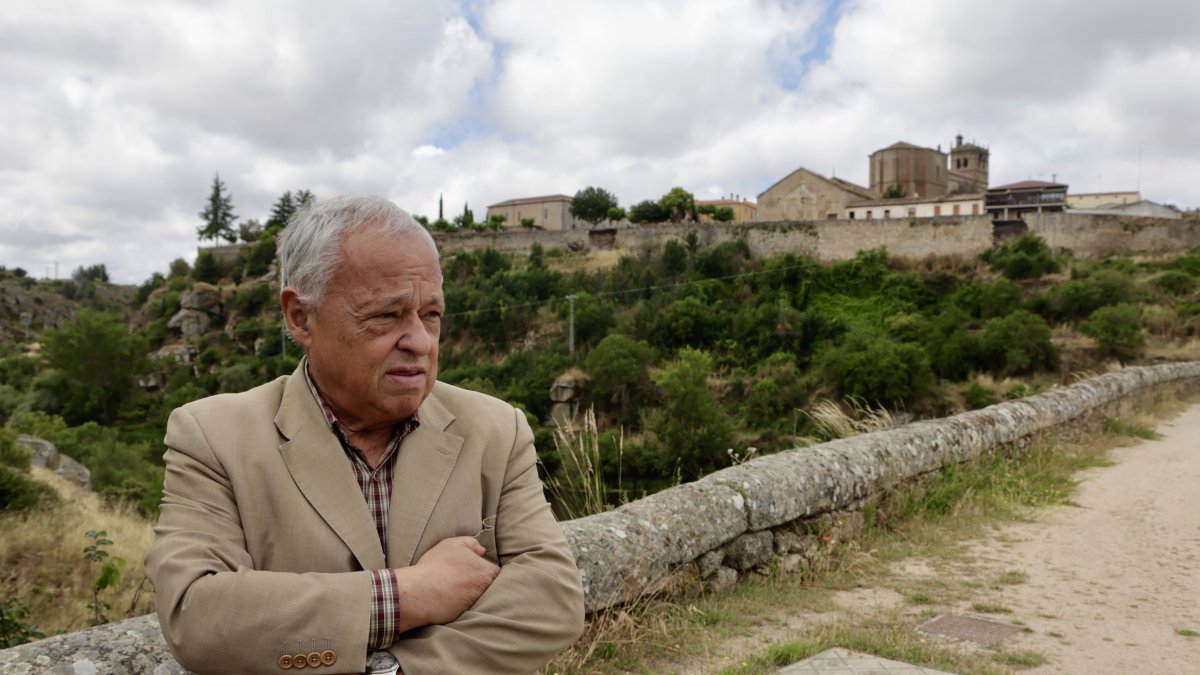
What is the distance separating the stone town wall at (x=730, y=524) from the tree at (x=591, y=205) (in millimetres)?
56862

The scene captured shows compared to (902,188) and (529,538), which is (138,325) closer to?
(902,188)

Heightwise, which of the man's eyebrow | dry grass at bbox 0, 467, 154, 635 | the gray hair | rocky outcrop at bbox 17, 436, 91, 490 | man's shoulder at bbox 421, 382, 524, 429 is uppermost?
the gray hair

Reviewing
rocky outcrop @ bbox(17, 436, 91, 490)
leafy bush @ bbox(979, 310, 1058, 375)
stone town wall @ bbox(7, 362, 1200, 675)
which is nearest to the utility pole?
leafy bush @ bbox(979, 310, 1058, 375)

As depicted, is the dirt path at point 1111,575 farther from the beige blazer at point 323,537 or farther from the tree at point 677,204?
the tree at point 677,204

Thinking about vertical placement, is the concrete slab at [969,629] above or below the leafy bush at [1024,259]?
below

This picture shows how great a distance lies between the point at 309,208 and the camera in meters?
1.77

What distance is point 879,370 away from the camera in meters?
30.2

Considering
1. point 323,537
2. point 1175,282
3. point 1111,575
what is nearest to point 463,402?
point 323,537

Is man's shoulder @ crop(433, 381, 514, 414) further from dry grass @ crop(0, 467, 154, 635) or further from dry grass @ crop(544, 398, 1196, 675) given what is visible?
dry grass @ crop(0, 467, 154, 635)

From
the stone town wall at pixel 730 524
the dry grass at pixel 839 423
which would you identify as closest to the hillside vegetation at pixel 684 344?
the dry grass at pixel 839 423

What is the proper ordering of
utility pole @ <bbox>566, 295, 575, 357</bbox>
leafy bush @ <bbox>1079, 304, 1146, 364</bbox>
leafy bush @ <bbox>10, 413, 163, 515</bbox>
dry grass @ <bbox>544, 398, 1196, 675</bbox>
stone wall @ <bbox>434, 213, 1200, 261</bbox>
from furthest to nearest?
utility pole @ <bbox>566, 295, 575, 357</bbox> < stone wall @ <bbox>434, 213, 1200, 261</bbox> < leafy bush @ <bbox>1079, 304, 1146, 364</bbox> < leafy bush @ <bbox>10, 413, 163, 515</bbox> < dry grass @ <bbox>544, 398, 1196, 675</bbox>

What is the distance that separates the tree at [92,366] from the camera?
4647 cm

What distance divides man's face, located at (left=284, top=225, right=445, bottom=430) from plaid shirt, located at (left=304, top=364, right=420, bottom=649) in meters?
0.06

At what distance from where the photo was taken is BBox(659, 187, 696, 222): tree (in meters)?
55.3
